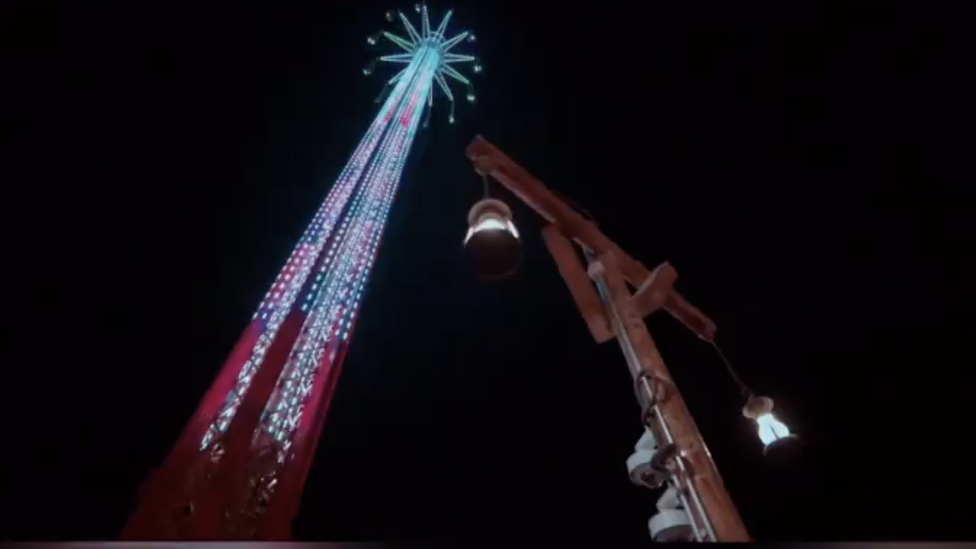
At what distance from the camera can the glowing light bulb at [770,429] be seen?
310cm

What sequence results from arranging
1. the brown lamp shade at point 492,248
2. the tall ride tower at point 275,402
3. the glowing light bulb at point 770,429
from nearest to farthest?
the brown lamp shade at point 492,248
the glowing light bulb at point 770,429
the tall ride tower at point 275,402

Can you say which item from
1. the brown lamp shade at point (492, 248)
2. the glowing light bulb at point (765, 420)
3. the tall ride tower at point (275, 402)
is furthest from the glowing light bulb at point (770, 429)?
the tall ride tower at point (275, 402)

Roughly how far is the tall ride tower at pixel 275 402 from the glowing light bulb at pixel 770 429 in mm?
2739

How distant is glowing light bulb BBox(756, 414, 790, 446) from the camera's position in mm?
3104

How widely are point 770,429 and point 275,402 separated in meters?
3.62

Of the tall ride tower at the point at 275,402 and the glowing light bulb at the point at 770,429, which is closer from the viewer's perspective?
the glowing light bulb at the point at 770,429

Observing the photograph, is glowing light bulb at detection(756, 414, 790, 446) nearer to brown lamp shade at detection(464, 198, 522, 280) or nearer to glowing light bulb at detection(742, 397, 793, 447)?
glowing light bulb at detection(742, 397, 793, 447)

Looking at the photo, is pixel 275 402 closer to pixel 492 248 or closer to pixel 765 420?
pixel 492 248

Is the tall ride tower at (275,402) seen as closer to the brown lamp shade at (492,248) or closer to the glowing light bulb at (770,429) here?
the brown lamp shade at (492,248)

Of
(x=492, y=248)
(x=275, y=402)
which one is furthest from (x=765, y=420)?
(x=275, y=402)

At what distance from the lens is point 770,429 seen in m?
3.18

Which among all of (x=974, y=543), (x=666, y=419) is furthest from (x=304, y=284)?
(x=974, y=543)

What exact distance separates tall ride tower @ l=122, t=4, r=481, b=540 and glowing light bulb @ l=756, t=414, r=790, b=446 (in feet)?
8.99

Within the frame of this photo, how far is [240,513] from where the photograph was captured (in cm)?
393
